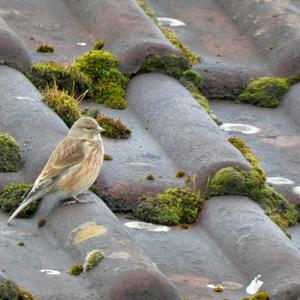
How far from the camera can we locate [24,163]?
9539 mm

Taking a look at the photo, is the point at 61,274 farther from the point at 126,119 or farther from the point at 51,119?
the point at 126,119

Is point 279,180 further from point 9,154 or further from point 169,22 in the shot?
point 169,22

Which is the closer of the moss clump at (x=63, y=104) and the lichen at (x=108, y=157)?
the lichen at (x=108, y=157)

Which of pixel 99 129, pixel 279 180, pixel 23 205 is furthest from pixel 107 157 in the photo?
pixel 279 180

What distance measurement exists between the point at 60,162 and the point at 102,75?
1960mm

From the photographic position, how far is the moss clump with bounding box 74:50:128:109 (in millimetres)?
11180

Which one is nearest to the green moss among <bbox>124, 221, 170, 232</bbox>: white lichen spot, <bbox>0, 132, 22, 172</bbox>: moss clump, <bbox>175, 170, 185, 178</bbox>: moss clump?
<bbox>124, 221, 170, 232</bbox>: white lichen spot

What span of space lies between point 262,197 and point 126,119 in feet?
5.48

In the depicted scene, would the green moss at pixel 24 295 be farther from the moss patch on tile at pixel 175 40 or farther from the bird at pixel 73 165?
the moss patch on tile at pixel 175 40

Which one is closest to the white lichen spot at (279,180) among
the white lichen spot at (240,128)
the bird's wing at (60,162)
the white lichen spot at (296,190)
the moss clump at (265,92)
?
the white lichen spot at (296,190)

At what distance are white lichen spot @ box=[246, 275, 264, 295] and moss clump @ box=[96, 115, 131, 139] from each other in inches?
97.2

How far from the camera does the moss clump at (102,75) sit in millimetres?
11180

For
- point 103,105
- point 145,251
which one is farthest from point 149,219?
point 103,105

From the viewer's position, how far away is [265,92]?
11.7m
